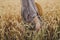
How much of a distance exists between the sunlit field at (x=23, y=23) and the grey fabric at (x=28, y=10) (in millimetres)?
44

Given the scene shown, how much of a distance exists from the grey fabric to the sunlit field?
44 mm

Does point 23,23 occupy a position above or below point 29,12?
below

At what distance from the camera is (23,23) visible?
2475 mm

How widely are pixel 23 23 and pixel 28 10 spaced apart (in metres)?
0.15

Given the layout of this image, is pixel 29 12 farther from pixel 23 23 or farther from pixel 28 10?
pixel 23 23

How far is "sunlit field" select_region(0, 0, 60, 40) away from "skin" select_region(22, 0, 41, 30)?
0.15ft

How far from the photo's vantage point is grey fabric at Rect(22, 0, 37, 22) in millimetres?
2469

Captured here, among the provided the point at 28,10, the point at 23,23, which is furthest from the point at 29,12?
the point at 23,23

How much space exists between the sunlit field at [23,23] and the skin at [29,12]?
0.04m

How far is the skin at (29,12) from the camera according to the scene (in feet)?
8.11

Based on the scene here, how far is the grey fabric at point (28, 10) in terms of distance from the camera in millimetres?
2469

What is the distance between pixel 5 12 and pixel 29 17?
0.26m

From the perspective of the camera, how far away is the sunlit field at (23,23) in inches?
96.5

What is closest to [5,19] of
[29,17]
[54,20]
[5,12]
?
[5,12]
